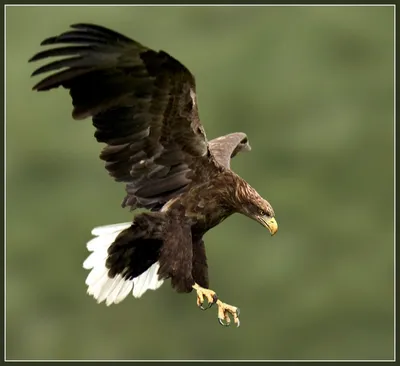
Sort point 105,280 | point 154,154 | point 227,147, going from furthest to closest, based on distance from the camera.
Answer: point 227,147 → point 105,280 → point 154,154

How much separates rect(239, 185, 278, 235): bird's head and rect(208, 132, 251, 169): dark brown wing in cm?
56

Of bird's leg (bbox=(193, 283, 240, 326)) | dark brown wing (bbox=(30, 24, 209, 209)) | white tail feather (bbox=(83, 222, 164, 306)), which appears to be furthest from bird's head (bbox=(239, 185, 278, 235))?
white tail feather (bbox=(83, 222, 164, 306))

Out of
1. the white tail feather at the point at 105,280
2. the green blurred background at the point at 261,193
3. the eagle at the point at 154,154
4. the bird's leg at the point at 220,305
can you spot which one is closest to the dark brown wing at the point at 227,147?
the eagle at the point at 154,154

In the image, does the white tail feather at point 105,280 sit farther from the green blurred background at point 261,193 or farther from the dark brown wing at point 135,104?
the green blurred background at point 261,193

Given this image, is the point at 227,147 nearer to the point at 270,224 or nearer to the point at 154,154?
the point at 154,154

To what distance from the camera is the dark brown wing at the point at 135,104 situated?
729cm

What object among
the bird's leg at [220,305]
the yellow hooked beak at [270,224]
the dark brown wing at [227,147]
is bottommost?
the bird's leg at [220,305]

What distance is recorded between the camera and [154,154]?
7.70 m

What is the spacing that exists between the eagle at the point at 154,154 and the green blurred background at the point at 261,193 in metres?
6.66

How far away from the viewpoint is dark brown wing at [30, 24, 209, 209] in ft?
23.9

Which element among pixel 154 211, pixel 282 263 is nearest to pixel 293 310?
pixel 282 263

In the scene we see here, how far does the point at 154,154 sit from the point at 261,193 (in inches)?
341

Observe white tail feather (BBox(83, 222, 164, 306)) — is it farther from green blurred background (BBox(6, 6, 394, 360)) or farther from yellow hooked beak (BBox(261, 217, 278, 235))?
green blurred background (BBox(6, 6, 394, 360))

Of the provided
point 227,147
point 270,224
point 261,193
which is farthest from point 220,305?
point 261,193
